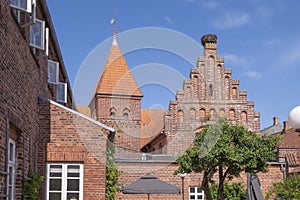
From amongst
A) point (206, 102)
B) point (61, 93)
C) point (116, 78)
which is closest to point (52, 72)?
point (61, 93)

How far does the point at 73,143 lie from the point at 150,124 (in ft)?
106

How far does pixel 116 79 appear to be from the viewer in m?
39.5

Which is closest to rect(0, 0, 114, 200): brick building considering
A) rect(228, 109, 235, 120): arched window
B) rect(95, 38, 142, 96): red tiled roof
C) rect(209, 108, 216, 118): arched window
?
rect(209, 108, 216, 118): arched window

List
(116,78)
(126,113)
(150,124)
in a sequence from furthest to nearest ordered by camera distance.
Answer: (150,124) < (126,113) < (116,78)

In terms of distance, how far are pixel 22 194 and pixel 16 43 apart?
317 cm

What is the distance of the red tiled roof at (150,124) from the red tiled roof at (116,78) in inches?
129

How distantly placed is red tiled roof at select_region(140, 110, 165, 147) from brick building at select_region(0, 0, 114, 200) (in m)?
25.1

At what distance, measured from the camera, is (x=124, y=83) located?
3822cm

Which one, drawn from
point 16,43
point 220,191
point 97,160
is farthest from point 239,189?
point 16,43

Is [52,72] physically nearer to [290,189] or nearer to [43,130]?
[43,130]

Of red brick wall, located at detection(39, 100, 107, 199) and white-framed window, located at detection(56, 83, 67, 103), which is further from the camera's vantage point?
white-framed window, located at detection(56, 83, 67, 103)

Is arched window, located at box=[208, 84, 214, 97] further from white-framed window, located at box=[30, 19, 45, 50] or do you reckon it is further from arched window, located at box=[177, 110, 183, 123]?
white-framed window, located at box=[30, 19, 45, 50]

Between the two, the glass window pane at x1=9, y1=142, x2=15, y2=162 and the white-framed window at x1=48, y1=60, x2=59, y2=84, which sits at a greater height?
the white-framed window at x1=48, y1=60, x2=59, y2=84

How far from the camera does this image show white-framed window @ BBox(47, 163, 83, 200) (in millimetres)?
11867
